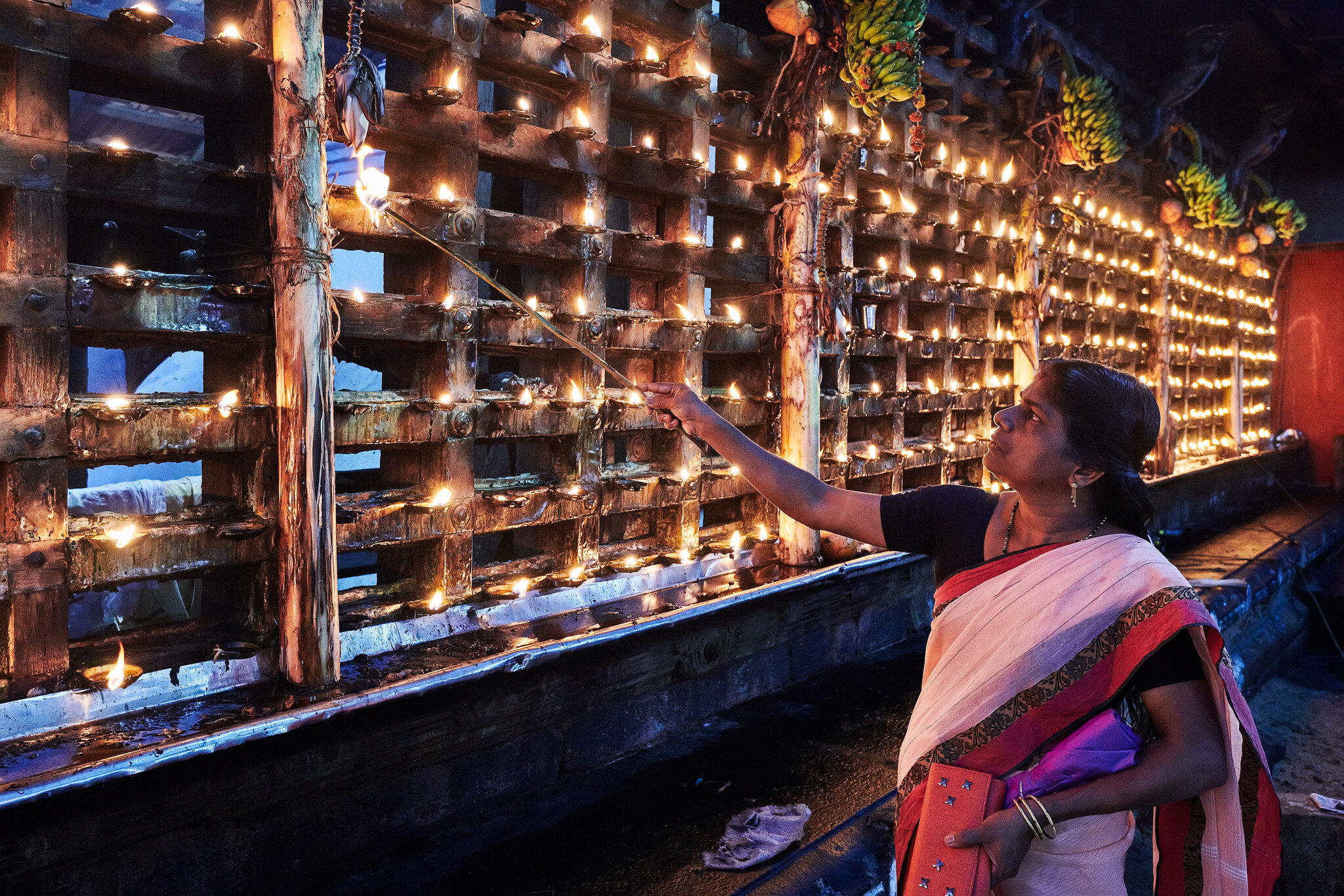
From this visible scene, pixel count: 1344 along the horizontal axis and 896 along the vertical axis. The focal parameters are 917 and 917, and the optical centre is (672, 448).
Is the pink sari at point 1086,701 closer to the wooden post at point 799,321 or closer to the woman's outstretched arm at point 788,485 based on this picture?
the woman's outstretched arm at point 788,485

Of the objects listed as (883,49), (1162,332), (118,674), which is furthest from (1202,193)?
(118,674)

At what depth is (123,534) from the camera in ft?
9.66

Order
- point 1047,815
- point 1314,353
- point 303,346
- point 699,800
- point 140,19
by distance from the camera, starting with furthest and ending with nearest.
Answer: point 1314,353, point 699,800, point 303,346, point 140,19, point 1047,815

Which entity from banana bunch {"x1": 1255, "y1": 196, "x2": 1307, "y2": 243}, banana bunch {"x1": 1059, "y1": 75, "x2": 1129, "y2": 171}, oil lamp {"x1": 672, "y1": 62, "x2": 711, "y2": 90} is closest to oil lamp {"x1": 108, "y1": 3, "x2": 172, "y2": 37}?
oil lamp {"x1": 672, "y1": 62, "x2": 711, "y2": 90}

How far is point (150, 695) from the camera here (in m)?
2.98

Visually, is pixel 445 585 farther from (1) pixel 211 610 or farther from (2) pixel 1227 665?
(2) pixel 1227 665

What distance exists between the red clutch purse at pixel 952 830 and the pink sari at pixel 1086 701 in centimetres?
4

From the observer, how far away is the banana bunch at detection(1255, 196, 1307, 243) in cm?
1362

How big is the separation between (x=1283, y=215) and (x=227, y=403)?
1546 centimetres

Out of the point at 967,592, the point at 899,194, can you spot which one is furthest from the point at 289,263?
the point at 899,194

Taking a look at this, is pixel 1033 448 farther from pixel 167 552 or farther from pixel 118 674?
pixel 118 674

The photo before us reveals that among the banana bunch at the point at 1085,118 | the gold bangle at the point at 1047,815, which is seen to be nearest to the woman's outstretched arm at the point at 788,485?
the gold bangle at the point at 1047,815

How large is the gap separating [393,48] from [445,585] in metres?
2.24

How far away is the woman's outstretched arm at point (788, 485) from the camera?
8.13 ft
